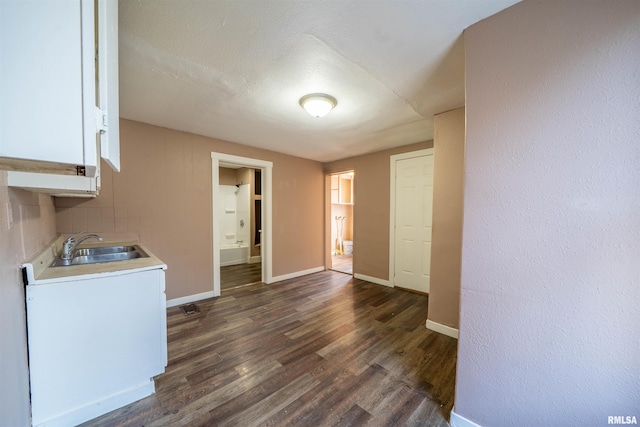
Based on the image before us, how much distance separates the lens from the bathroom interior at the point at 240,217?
5371 mm

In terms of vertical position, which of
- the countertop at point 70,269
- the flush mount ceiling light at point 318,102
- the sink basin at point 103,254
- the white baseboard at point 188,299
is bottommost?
the white baseboard at point 188,299

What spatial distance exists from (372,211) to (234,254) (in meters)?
3.35

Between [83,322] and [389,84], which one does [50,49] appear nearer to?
[83,322]

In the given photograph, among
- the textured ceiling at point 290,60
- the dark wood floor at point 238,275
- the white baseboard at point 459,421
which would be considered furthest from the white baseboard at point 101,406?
the textured ceiling at point 290,60

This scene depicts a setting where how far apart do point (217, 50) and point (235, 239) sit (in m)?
4.78

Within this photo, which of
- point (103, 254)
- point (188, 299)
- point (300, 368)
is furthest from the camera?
point (188, 299)

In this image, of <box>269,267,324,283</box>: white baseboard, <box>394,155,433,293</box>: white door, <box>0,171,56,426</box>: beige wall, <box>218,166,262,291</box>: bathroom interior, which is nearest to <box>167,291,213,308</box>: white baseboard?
<box>269,267,324,283</box>: white baseboard

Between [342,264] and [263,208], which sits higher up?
[263,208]

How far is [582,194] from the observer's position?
1.04m

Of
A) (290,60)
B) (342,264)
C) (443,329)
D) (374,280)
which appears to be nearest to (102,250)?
(290,60)

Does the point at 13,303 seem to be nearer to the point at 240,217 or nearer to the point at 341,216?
the point at 240,217

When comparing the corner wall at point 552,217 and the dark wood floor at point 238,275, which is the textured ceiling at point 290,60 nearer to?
the corner wall at point 552,217

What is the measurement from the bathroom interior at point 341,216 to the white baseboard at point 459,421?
4690mm

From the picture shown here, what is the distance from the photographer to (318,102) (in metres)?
2.03
